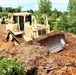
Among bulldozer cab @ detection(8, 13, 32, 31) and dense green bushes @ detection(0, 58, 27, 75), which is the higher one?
bulldozer cab @ detection(8, 13, 32, 31)

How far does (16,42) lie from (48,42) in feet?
6.60

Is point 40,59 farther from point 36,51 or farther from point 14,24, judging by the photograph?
point 14,24

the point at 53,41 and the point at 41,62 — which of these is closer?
the point at 41,62

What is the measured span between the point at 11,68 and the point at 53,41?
6137 millimetres

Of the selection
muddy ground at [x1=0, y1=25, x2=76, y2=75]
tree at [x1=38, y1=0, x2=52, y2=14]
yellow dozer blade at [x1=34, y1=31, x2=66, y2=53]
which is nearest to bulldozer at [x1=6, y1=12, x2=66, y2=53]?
yellow dozer blade at [x1=34, y1=31, x2=66, y2=53]

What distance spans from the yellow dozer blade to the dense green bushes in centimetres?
439

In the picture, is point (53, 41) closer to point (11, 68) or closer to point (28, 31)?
point (28, 31)

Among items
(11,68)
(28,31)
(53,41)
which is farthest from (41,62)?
(28,31)

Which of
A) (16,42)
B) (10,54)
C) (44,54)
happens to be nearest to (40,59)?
(44,54)

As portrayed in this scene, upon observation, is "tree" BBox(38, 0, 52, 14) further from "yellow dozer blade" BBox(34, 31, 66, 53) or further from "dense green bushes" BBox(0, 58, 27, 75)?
"dense green bushes" BBox(0, 58, 27, 75)

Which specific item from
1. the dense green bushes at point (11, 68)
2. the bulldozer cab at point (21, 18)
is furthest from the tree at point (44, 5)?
the dense green bushes at point (11, 68)

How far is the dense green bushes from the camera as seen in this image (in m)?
8.36

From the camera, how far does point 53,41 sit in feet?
46.7

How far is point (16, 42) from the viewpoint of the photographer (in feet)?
47.7
